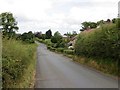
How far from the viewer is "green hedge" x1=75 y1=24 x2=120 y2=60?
24234 mm

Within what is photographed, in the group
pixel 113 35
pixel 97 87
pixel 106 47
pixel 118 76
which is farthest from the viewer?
pixel 106 47

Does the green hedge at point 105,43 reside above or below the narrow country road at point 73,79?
above

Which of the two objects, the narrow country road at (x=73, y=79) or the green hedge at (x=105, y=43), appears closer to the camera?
the narrow country road at (x=73, y=79)

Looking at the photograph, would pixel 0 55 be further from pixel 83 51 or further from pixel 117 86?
pixel 83 51

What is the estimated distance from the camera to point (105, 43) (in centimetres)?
2705

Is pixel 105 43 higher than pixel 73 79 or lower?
higher

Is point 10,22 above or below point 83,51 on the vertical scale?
above

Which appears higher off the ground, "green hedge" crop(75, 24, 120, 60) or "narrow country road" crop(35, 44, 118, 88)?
"green hedge" crop(75, 24, 120, 60)

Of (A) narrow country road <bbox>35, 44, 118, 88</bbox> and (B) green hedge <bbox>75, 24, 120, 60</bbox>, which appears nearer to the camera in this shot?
(A) narrow country road <bbox>35, 44, 118, 88</bbox>

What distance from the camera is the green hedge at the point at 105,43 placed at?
79.5 ft

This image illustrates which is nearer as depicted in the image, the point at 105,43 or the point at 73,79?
the point at 73,79

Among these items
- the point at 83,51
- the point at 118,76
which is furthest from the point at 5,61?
the point at 83,51

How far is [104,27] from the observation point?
28734mm

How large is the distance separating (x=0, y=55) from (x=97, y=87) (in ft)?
23.7
